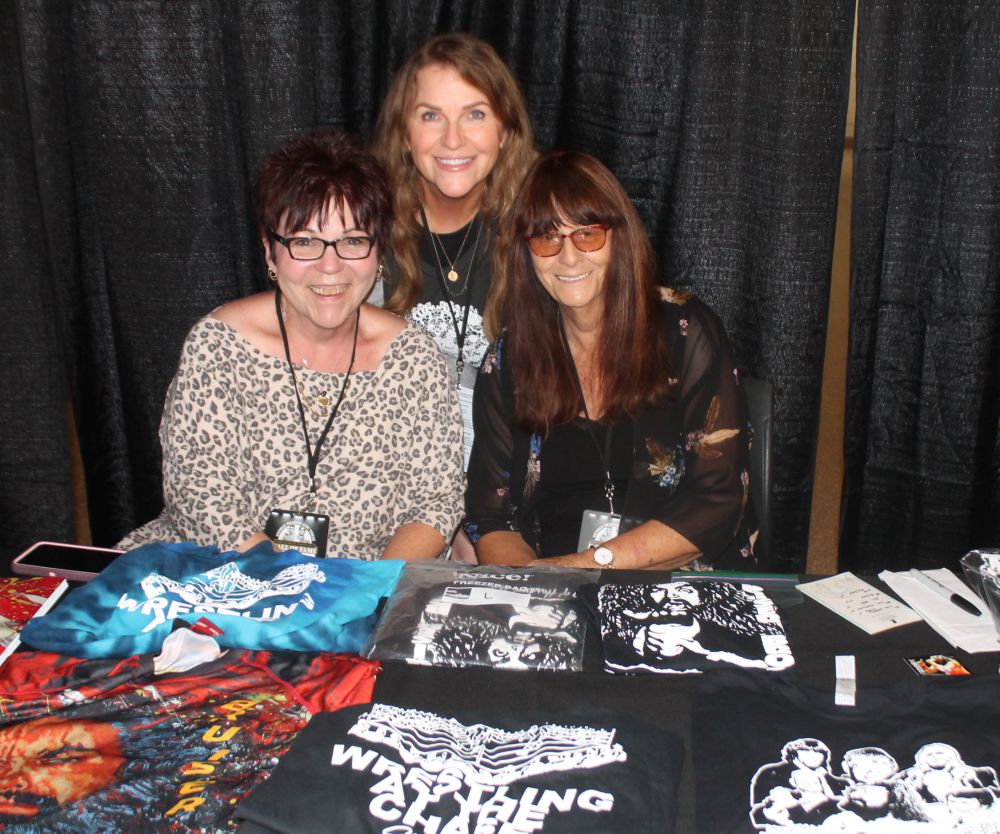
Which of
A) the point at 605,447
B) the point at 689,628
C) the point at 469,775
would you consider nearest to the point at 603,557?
the point at 605,447

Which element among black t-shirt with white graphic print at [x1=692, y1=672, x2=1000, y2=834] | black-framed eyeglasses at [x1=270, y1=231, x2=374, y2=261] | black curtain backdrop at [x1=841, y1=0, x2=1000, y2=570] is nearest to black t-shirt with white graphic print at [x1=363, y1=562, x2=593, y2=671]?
black t-shirt with white graphic print at [x1=692, y1=672, x2=1000, y2=834]

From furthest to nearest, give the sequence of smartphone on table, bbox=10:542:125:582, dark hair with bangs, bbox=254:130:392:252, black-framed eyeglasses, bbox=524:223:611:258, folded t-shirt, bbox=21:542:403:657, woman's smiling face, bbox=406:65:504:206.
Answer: woman's smiling face, bbox=406:65:504:206
black-framed eyeglasses, bbox=524:223:611:258
dark hair with bangs, bbox=254:130:392:252
smartphone on table, bbox=10:542:125:582
folded t-shirt, bbox=21:542:403:657

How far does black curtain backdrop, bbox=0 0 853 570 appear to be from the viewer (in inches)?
103

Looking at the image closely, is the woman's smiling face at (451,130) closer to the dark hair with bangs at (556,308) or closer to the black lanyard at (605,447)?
the dark hair with bangs at (556,308)

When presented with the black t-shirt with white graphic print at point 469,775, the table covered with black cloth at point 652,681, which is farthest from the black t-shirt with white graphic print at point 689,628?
the black t-shirt with white graphic print at point 469,775

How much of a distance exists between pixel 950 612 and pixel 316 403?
1.28 meters

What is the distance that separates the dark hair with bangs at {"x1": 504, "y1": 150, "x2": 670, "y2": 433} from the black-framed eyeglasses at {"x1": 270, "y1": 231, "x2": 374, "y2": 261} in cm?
37

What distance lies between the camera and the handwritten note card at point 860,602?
1.50 metres

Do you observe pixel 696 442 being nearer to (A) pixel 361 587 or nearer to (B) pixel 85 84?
(A) pixel 361 587

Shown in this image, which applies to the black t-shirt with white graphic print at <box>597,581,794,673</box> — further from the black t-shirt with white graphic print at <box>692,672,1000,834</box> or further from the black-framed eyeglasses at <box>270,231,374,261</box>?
the black-framed eyeglasses at <box>270,231,374,261</box>

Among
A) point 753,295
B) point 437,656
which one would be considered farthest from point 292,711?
point 753,295

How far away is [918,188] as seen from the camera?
266 centimetres

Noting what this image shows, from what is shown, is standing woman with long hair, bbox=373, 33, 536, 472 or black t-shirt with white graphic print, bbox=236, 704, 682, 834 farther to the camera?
standing woman with long hair, bbox=373, 33, 536, 472

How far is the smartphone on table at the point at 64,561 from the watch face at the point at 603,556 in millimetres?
929
